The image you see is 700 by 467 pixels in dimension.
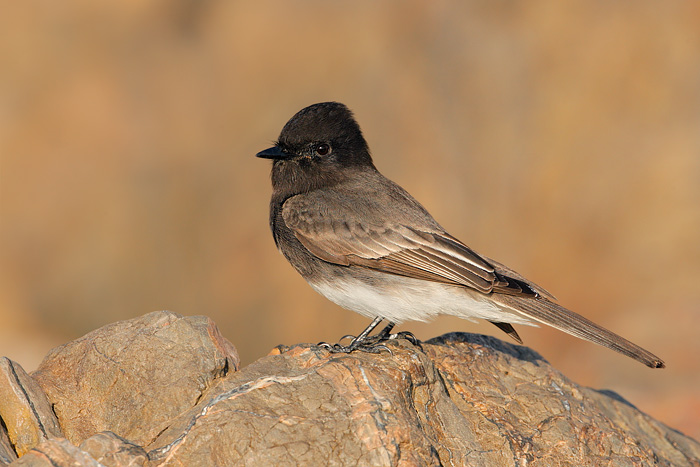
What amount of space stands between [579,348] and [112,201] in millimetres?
11138

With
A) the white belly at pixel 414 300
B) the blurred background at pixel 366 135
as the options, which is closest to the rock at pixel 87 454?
the white belly at pixel 414 300

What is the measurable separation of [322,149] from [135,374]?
3.46 m

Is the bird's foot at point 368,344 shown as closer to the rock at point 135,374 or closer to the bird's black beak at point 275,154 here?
the rock at point 135,374

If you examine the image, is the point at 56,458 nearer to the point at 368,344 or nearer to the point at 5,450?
the point at 5,450

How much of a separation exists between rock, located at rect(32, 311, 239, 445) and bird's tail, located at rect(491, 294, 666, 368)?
285 centimetres

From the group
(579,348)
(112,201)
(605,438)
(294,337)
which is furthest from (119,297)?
(605,438)

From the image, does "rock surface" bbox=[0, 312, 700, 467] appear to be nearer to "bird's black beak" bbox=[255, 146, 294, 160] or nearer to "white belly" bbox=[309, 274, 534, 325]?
"white belly" bbox=[309, 274, 534, 325]

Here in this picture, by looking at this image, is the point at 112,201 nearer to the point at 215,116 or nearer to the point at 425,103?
the point at 215,116

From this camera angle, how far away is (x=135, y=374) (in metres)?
6.54

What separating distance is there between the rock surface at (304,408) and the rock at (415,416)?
0.01 metres

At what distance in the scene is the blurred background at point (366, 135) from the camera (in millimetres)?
16156

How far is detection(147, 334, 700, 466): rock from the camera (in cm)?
559

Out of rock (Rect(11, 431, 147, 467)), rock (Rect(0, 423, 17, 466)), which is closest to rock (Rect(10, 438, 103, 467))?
rock (Rect(11, 431, 147, 467))

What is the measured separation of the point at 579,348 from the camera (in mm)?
16938
